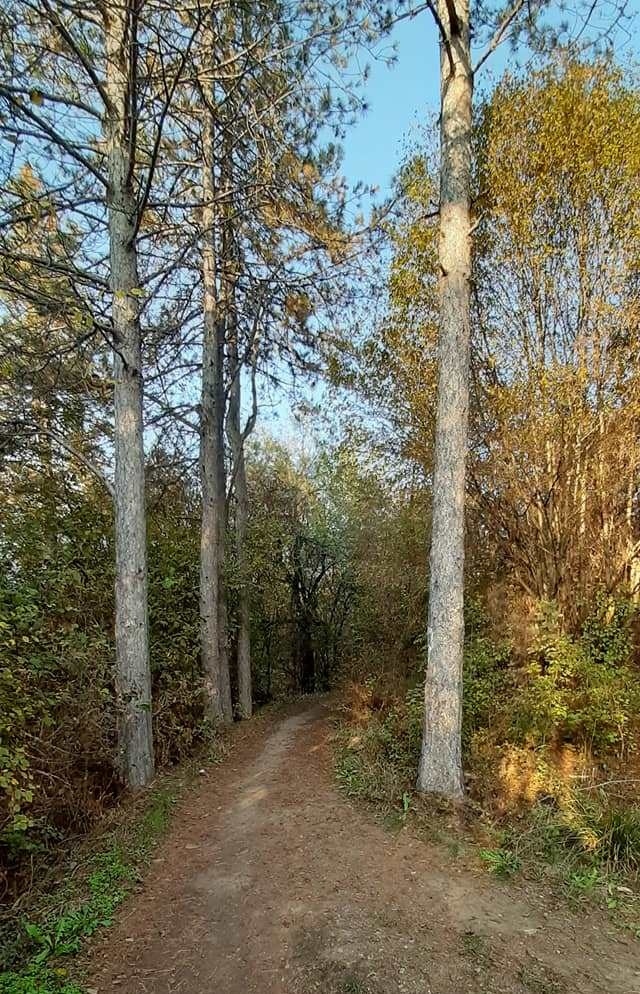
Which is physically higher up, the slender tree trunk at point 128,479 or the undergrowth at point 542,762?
the slender tree trunk at point 128,479

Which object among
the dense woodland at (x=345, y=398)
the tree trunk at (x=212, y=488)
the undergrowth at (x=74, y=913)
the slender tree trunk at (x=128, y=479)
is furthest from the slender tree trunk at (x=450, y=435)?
the tree trunk at (x=212, y=488)

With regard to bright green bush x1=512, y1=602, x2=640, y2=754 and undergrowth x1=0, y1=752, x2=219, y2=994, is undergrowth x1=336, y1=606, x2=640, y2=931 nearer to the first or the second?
bright green bush x1=512, y1=602, x2=640, y2=754

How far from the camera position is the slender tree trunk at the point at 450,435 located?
16.5 feet

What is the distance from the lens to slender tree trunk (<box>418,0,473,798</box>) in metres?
5.04

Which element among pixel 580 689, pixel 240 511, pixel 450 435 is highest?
pixel 450 435

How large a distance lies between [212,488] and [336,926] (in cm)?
617

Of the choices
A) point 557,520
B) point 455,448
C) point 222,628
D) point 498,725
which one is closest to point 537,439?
point 557,520

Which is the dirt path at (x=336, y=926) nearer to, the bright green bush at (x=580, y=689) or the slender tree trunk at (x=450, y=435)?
the slender tree trunk at (x=450, y=435)

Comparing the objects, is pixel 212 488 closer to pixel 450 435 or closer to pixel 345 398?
pixel 345 398

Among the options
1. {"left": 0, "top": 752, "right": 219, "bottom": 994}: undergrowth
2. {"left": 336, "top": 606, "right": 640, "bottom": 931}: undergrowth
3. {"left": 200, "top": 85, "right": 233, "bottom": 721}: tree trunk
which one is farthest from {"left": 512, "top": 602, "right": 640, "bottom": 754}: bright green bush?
{"left": 200, "top": 85, "right": 233, "bottom": 721}: tree trunk

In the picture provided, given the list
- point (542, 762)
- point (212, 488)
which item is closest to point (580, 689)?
point (542, 762)

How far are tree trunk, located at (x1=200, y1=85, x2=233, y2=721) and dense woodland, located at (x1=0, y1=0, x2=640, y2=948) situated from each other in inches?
2.3

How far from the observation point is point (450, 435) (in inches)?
207

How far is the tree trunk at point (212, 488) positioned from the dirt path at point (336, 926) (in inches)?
127
